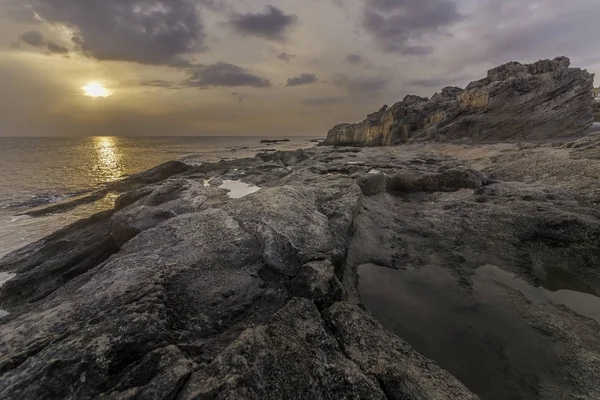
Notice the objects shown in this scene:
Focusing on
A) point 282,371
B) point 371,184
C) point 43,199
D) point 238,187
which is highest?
point 371,184

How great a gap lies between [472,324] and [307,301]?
555cm

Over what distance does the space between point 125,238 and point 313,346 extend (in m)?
12.1

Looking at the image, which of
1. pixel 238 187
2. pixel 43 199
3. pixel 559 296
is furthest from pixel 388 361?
pixel 43 199

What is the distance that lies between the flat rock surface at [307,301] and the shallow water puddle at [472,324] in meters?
0.05

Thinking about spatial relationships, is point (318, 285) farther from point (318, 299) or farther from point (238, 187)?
point (238, 187)

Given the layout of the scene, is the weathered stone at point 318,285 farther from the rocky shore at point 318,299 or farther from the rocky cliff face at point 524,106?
the rocky cliff face at point 524,106

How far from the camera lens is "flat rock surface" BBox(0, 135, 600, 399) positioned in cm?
535

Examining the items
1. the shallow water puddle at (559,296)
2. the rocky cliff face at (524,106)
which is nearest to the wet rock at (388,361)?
the shallow water puddle at (559,296)

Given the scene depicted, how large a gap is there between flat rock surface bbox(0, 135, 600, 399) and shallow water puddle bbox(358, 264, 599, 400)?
5cm

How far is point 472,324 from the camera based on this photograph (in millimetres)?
8711

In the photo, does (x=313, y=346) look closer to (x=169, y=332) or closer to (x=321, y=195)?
(x=169, y=332)

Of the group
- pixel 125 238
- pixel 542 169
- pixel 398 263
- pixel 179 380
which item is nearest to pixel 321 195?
pixel 398 263

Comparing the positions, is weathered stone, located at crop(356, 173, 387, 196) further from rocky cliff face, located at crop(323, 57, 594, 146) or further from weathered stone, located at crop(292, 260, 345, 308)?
rocky cliff face, located at crop(323, 57, 594, 146)

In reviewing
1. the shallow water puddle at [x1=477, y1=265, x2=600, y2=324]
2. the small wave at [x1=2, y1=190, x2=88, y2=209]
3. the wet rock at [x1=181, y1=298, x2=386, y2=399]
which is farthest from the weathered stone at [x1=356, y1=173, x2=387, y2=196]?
the small wave at [x1=2, y1=190, x2=88, y2=209]
